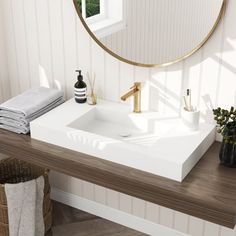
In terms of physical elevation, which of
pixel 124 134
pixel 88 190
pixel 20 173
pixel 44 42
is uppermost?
pixel 44 42

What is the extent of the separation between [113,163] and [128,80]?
0.57m

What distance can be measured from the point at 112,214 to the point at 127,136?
789mm

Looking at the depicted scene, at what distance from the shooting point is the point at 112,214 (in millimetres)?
3096

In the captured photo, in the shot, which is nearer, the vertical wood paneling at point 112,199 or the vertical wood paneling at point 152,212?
the vertical wood paneling at point 152,212

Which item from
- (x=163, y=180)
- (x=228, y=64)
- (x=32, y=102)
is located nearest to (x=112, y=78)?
(x=32, y=102)

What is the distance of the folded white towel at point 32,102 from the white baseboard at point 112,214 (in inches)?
31.5

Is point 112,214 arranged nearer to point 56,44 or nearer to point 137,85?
point 137,85

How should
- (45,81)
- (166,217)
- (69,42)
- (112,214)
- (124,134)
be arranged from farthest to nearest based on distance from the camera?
(112,214) < (45,81) < (166,217) < (69,42) < (124,134)

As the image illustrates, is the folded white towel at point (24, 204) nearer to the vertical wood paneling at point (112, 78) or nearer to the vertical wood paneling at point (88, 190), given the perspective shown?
the vertical wood paneling at point (88, 190)

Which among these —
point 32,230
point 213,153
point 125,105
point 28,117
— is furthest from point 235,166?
point 32,230

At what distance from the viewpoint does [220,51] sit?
2.30 metres

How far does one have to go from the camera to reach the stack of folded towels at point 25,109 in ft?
8.34

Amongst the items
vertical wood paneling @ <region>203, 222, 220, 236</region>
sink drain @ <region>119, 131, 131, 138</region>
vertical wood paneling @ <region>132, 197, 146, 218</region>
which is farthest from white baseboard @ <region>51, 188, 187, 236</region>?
sink drain @ <region>119, 131, 131, 138</region>

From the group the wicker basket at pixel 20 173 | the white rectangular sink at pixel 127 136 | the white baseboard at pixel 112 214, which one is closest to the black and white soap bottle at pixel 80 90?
the white rectangular sink at pixel 127 136
